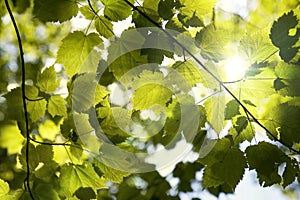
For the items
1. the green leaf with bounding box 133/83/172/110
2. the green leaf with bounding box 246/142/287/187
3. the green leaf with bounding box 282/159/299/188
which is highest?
the green leaf with bounding box 133/83/172/110

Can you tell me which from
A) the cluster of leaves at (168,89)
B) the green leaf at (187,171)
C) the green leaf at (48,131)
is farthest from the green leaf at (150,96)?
the green leaf at (187,171)

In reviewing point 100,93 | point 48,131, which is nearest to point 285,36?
point 100,93

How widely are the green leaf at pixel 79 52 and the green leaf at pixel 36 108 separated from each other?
0.14 m

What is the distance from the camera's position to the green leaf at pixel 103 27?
75 centimetres

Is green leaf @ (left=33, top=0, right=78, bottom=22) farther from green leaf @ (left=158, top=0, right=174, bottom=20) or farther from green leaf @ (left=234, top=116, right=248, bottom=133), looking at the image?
green leaf @ (left=234, top=116, right=248, bottom=133)

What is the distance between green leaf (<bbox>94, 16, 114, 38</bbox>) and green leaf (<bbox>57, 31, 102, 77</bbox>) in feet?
0.05

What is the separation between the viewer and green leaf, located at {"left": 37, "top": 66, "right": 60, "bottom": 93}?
0.87m

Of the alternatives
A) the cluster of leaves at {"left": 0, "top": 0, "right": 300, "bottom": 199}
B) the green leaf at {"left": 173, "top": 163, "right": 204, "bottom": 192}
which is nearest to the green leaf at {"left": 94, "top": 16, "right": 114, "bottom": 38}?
the cluster of leaves at {"left": 0, "top": 0, "right": 300, "bottom": 199}

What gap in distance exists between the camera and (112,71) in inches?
28.6

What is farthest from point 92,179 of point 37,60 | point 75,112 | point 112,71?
point 37,60

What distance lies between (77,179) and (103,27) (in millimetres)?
339

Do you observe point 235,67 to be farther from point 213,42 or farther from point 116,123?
point 116,123

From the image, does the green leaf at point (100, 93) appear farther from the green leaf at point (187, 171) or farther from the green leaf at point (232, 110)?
the green leaf at point (187, 171)

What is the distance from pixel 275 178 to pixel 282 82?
20 centimetres
